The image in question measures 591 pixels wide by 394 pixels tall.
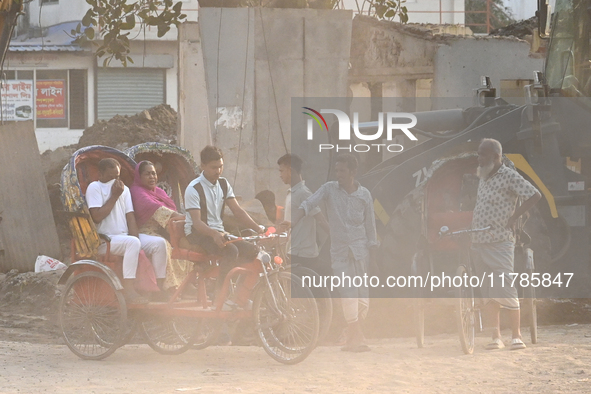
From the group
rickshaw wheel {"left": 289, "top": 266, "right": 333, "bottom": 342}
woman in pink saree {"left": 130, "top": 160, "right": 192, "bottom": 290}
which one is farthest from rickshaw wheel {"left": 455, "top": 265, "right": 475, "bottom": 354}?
woman in pink saree {"left": 130, "top": 160, "right": 192, "bottom": 290}

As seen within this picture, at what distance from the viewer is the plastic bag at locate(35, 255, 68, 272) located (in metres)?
11.0

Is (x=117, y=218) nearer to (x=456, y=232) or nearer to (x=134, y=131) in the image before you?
(x=456, y=232)

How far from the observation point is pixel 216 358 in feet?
23.6

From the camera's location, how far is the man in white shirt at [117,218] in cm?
723

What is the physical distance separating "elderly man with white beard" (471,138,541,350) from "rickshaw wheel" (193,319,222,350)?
221 cm

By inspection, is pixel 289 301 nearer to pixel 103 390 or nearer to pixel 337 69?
pixel 103 390

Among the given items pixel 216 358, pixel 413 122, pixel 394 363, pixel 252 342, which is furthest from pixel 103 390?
pixel 413 122

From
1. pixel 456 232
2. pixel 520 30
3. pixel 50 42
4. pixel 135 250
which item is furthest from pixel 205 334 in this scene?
pixel 50 42

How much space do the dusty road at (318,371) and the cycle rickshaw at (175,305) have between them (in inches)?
6.7

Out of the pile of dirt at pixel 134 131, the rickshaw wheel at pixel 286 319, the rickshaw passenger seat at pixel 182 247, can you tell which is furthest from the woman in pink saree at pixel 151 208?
the pile of dirt at pixel 134 131

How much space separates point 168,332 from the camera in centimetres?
746

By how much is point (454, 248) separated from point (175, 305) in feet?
7.99

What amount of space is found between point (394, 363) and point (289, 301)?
935 millimetres

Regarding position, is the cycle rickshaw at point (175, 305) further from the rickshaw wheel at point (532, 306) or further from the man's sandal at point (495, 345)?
the rickshaw wheel at point (532, 306)
